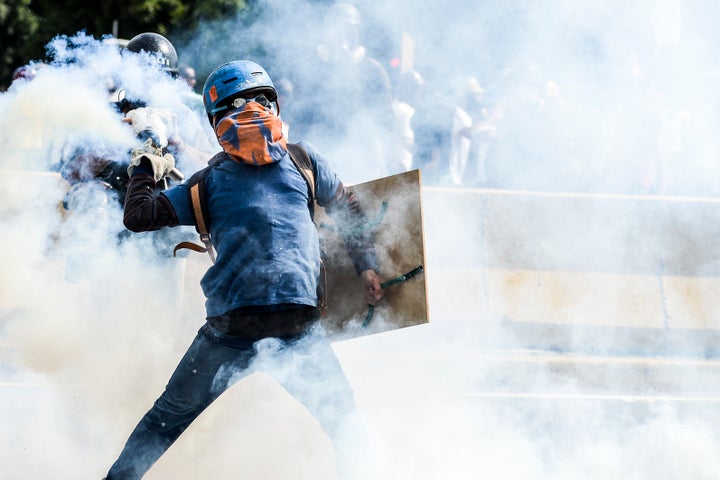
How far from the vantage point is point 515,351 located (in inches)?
269

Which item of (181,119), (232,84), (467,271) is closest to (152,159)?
(232,84)

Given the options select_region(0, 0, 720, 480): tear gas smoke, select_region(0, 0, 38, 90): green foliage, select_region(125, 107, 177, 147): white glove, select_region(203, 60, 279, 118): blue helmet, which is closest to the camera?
select_region(203, 60, 279, 118): blue helmet

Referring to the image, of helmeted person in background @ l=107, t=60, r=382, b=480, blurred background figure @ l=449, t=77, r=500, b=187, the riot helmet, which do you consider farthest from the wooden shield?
blurred background figure @ l=449, t=77, r=500, b=187

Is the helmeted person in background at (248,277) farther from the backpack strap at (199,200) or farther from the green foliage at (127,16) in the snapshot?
the green foliage at (127,16)

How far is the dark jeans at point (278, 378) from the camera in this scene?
3400 mm

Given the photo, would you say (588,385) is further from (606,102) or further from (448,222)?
(606,102)

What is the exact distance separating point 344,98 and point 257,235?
4.16m

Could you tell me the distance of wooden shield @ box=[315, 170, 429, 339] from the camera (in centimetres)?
379

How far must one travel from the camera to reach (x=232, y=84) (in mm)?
3482

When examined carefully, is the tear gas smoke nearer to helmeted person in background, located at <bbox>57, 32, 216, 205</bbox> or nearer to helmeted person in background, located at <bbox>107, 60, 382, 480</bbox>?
helmeted person in background, located at <bbox>57, 32, 216, 205</bbox>

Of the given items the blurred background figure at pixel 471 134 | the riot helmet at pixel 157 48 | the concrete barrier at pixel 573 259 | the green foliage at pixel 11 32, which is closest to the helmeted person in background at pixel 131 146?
the riot helmet at pixel 157 48

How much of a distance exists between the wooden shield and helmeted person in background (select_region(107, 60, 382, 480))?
16.4 inches

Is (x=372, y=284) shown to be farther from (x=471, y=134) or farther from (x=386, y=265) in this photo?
(x=471, y=134)

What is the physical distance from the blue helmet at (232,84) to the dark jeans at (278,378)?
0.80 m
